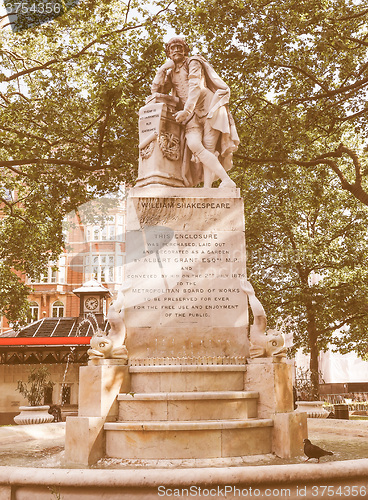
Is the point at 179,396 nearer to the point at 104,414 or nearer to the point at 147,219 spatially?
the point at 104,414

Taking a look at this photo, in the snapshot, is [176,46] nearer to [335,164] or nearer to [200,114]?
[200,114]

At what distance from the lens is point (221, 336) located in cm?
766

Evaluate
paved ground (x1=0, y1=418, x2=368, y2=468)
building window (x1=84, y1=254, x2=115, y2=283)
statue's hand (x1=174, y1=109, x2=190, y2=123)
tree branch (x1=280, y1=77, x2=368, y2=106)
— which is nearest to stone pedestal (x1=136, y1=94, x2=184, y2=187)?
statue's hand (x1=174, y1=109, x2=190, y2=123)

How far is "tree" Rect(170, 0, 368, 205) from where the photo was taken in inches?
Result: 591

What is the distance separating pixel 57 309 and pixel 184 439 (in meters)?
41.5

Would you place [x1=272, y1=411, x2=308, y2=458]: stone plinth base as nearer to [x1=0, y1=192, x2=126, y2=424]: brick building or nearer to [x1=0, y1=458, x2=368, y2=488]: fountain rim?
[x1=0, y1=458, x2=368, y2=488]: fountain rim

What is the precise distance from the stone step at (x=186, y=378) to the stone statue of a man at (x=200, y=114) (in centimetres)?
301

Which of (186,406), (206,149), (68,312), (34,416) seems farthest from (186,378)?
(68,312)

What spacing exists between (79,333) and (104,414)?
25457 mm

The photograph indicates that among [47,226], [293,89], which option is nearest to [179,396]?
[293,89]

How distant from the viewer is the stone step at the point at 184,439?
615 cm

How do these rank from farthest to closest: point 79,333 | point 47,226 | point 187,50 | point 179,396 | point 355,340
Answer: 1. point 79,333
2. point 355,340
3. point 47,226
4. point 187,50
5. point 179,396

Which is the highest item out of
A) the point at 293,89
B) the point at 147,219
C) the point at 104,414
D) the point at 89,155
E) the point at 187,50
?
the point at 293,89

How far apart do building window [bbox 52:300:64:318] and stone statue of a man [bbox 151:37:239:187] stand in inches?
1525
